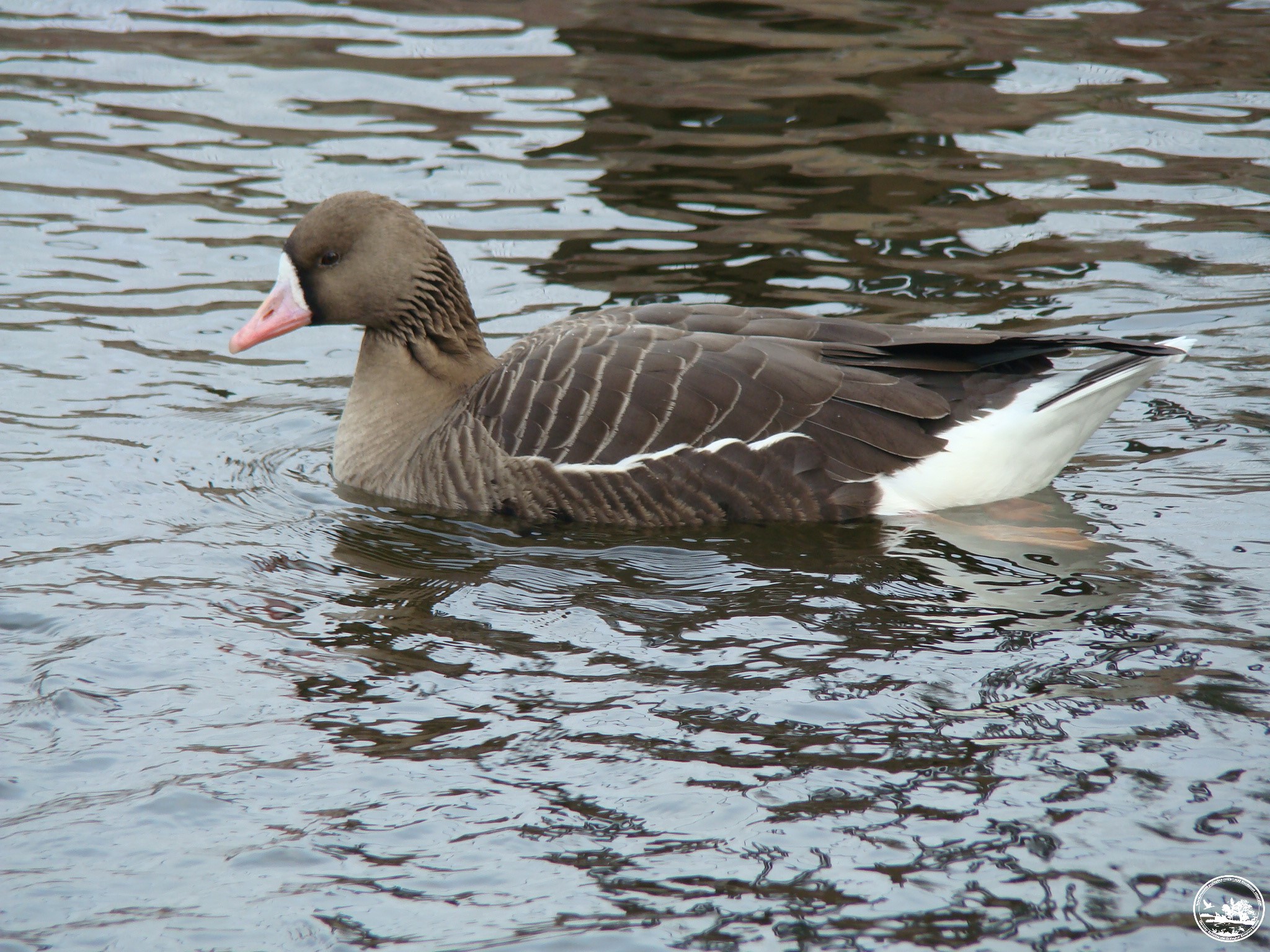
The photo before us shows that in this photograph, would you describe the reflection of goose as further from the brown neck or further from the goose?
the brown neck

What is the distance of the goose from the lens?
6.54 meters

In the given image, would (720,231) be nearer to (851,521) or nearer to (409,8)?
(851,521)


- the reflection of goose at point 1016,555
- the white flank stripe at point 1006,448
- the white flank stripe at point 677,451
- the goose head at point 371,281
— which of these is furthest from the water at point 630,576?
the goose head at point 371,281

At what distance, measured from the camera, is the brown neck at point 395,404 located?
285 inches

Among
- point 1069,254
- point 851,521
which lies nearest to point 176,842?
point 851,521

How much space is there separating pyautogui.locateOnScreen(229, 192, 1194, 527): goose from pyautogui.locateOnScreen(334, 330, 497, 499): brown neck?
0.72ft

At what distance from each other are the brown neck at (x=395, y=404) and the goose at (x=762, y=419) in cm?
22

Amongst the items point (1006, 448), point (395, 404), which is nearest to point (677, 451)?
point (1006, 448)

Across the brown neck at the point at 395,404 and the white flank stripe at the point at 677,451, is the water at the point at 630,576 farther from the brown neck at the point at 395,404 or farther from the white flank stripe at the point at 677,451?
the white flank stripe at the point at 677,451

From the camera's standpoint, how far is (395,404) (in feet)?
24.1

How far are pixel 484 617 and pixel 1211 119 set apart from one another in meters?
8.82

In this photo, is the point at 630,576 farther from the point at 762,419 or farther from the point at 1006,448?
the point at 1006,448

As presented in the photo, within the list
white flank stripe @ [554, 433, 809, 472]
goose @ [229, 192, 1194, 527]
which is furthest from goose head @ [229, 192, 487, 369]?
white flank stripe @ [554, 433, 809, 472]

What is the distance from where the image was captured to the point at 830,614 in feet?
18.7
